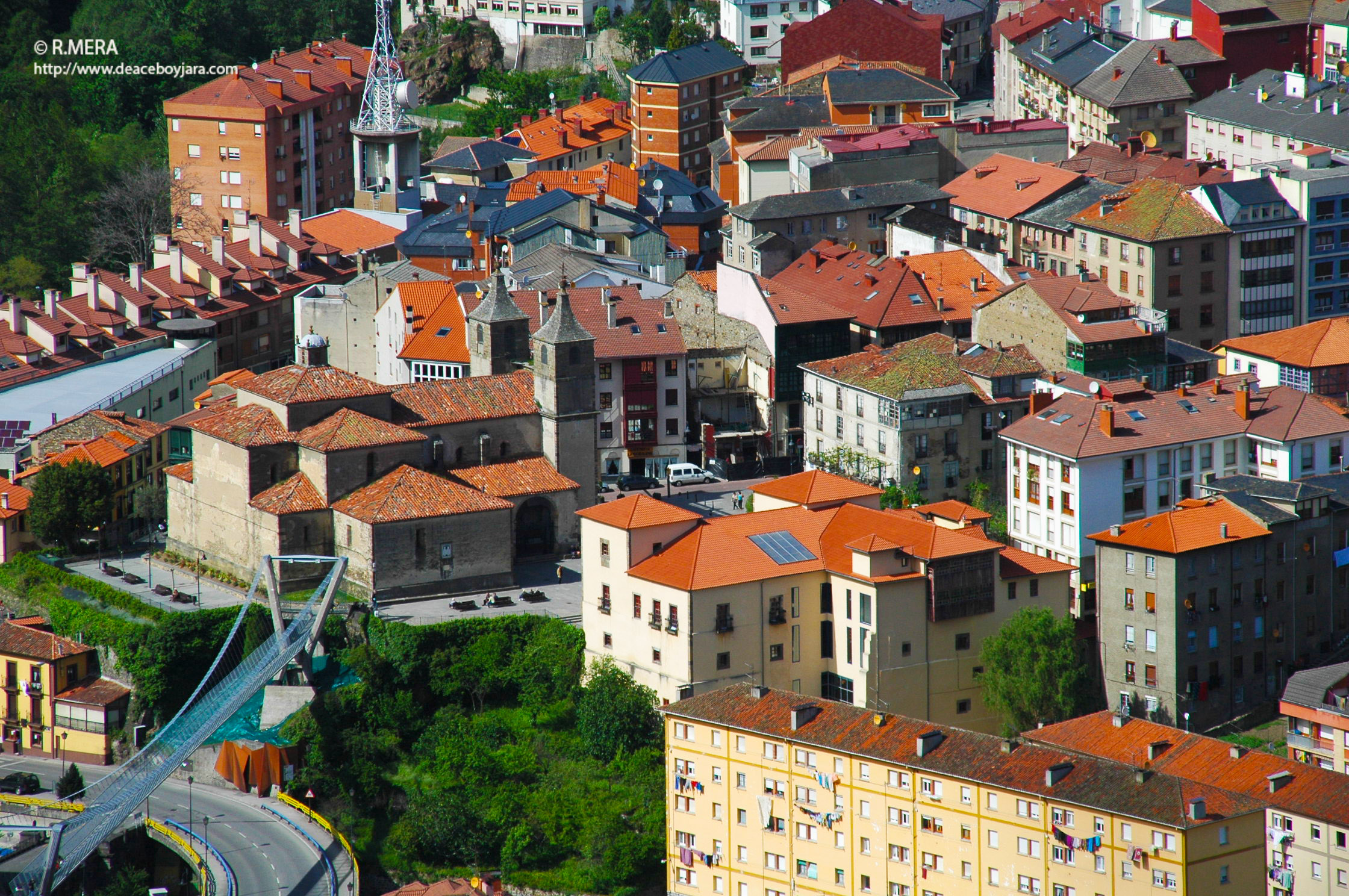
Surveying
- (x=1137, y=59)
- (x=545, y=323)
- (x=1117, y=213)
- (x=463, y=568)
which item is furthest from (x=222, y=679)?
(x=1137, y=59)

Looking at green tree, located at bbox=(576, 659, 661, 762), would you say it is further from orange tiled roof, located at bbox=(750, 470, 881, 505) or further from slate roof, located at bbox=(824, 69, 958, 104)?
slate roof, located at bbox=(824, 69, 958, 104)

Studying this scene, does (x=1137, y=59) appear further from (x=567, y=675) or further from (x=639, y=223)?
(x=567, y=675)

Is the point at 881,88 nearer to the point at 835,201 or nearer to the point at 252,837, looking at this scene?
the point at 835,201

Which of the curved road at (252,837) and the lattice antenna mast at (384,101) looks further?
the lattice antenna mast at (384,101)

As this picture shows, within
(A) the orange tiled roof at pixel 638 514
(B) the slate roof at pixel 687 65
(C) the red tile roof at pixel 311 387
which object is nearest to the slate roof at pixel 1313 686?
(A) the orange tiled roof at pixel 638 514

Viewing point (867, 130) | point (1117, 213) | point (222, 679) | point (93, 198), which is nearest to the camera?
point (222, 679)

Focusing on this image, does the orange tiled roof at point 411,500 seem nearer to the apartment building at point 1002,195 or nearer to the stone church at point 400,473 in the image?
the stone church at point 400,473

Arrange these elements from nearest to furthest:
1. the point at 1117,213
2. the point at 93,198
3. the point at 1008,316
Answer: the point at 1008,316
the point at 1117,213
the point at 93,198
